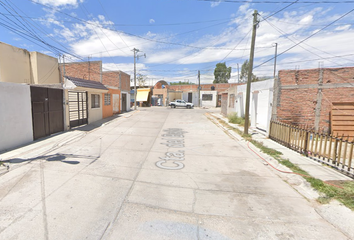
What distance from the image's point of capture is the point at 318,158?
273 inches

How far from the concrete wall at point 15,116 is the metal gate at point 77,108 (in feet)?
13.0

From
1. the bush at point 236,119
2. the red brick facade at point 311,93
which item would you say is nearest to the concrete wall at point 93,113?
the bush at point 236,119

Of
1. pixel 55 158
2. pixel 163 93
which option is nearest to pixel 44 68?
pixel 55 158

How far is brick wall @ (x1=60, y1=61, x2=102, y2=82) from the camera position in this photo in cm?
2206

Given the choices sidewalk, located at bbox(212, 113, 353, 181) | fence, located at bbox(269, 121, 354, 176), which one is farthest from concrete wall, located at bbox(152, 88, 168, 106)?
sidewalk, located at bbox(212, 113, 353, 181)

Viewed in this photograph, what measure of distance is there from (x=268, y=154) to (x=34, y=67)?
2273 cm

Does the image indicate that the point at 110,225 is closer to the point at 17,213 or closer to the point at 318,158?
the point at 17,213

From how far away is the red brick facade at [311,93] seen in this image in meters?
10.4

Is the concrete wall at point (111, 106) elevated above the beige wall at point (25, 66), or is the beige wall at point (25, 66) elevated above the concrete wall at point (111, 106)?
the beige wall at point (25, 66)

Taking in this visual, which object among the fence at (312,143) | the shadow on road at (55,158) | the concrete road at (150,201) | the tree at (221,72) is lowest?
the concrete road at (150,201)

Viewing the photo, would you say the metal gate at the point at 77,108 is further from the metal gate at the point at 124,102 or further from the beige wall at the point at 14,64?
the metal gate at the point at 124,102

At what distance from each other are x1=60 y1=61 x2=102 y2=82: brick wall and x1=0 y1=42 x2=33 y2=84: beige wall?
5145 mm

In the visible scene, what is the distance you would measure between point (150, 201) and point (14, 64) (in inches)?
816

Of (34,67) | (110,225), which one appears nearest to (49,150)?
(110,225)
